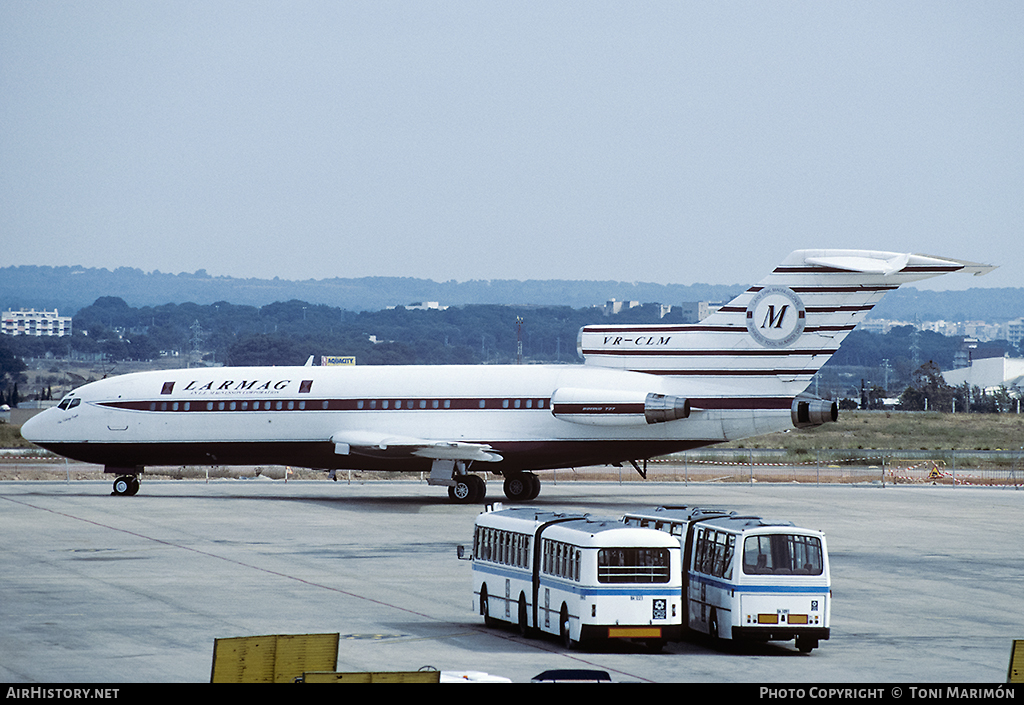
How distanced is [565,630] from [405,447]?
25291mm

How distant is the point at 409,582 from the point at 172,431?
2381 cm

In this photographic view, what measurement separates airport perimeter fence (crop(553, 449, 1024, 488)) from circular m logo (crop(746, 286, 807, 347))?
38.6 feet

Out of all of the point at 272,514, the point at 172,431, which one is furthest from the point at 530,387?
the point at 172,431

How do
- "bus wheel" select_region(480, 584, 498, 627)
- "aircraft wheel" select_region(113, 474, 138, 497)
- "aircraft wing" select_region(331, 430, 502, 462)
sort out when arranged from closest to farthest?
"bus wheel" select_region(480, 584, 498, 627) → "aircraft wing" select_region(331, 430, 502, 462) → "aircraft wheel" select_region(113, 474, 138, 497)

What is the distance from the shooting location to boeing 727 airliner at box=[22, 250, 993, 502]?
44.1m

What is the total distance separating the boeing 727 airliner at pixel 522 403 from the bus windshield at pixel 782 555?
70.4ft

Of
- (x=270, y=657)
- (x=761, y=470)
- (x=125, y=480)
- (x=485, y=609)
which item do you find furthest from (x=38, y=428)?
(x=270, y=657)

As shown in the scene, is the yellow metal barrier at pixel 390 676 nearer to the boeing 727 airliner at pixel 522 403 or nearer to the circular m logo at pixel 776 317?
the boeing 727 airliner at pixel 522 403

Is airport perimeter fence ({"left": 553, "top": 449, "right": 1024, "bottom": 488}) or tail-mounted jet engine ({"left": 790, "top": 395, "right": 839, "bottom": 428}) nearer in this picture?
tail-mounted jet engine ({"left": 790, "top": 395, "right": 839, "bottom": 428})

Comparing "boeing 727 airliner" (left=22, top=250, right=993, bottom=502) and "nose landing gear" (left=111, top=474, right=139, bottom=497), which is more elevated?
"boeing 727 airliner" (left=22, top=250, right=993, bottom=502)

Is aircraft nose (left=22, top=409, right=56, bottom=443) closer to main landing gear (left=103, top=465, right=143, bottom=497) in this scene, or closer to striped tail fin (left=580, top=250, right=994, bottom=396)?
main landing gear (left=103, top=465, right=143, bottom=497)

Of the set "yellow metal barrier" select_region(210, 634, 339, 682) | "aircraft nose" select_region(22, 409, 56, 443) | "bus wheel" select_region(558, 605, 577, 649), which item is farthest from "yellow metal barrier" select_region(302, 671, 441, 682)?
"aircraft nose" select_region(22, 409, 56, 443)

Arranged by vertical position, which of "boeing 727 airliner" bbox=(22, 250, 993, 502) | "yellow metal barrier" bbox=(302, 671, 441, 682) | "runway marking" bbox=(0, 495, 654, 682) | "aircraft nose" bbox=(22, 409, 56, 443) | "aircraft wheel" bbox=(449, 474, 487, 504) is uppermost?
"boeing 727 airliner" bbox=(22, 250, 993, 502)

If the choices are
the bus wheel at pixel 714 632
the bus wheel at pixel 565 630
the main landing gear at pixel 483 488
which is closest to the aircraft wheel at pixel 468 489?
the main landing gear at pixel 483 488
